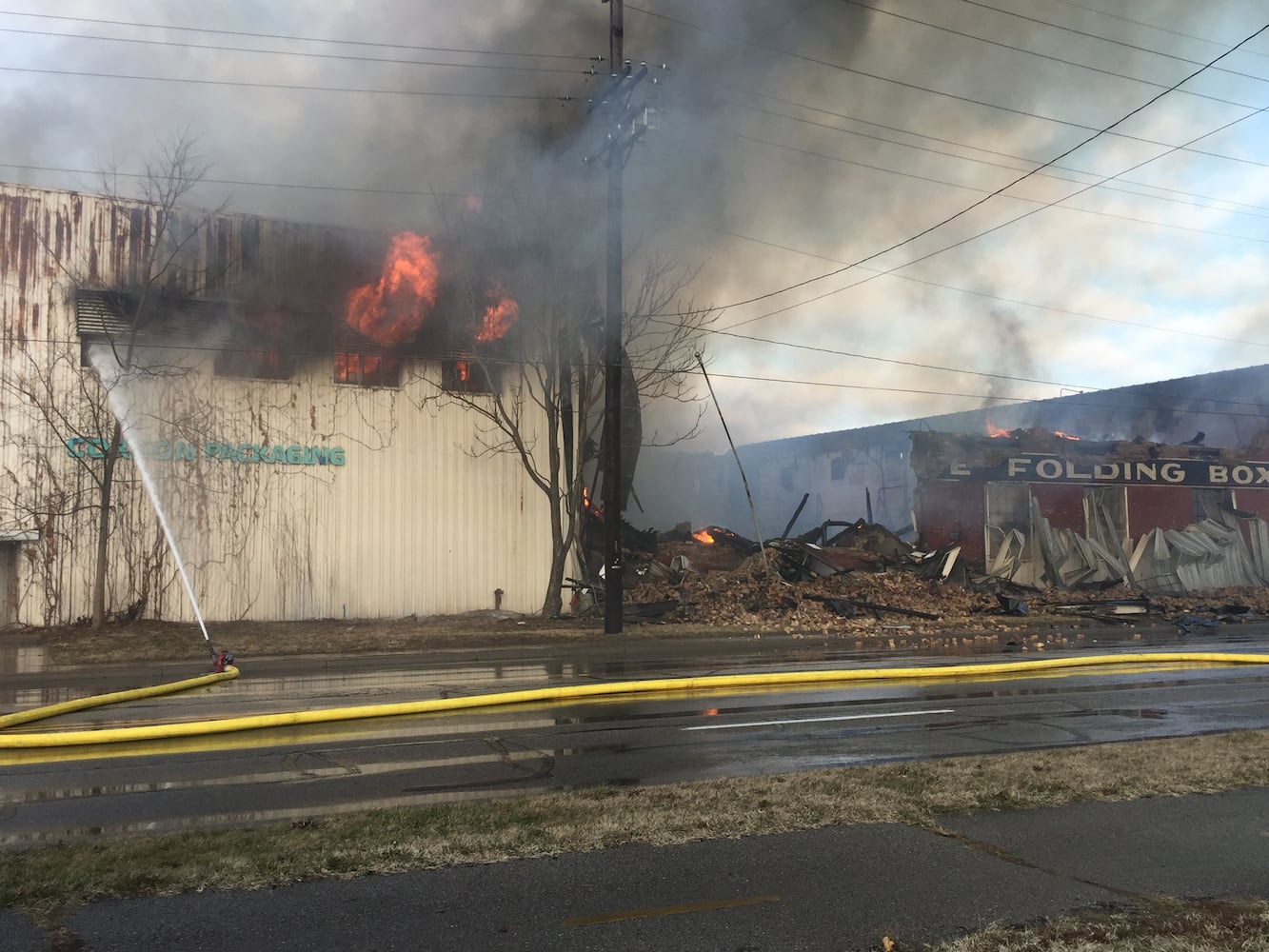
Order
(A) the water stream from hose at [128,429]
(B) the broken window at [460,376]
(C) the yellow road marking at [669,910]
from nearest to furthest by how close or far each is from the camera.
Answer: (C) the yellow road marking at [669,910] → (A) the water stream from hose at [128,429] → (B) the broken window at [460,376]

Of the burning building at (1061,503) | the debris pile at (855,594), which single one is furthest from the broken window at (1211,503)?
the debris pile at (855,594)

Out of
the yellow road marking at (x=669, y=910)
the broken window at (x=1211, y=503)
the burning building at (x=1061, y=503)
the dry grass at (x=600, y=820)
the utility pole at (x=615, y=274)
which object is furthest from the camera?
the broken window at (x=1211, y=503)

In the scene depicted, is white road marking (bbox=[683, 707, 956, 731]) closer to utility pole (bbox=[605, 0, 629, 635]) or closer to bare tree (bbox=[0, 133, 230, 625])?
utility pole (bbox=[605, 0, 629, 635])

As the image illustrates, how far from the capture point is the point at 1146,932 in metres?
3.23

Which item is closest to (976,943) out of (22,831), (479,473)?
(22,831)

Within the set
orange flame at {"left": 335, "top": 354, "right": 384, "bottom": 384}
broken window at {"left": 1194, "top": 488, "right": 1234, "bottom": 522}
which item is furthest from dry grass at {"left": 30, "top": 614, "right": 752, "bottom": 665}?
broken window at {"left": 1194, "top": 488, "right": 1234, "bottom": 522}

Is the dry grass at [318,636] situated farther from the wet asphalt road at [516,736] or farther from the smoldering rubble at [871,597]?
the smoldering rubble at [871,597]

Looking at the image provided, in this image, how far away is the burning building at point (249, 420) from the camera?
14812 mm

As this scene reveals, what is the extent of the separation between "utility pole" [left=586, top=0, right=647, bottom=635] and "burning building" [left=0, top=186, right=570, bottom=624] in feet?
9.42

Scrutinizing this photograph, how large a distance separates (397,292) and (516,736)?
11647 mm

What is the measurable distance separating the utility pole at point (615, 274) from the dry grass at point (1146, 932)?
11.3m

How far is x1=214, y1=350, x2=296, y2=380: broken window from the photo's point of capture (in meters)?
15.9

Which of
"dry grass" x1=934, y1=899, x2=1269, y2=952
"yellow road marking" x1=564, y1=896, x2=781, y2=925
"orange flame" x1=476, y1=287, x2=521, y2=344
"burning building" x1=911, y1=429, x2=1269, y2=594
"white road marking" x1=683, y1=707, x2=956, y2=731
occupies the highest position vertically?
"orange flame" x1=476, y1=287, x2=521, y2=344

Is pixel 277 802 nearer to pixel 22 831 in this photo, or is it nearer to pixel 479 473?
pixel 22 831
